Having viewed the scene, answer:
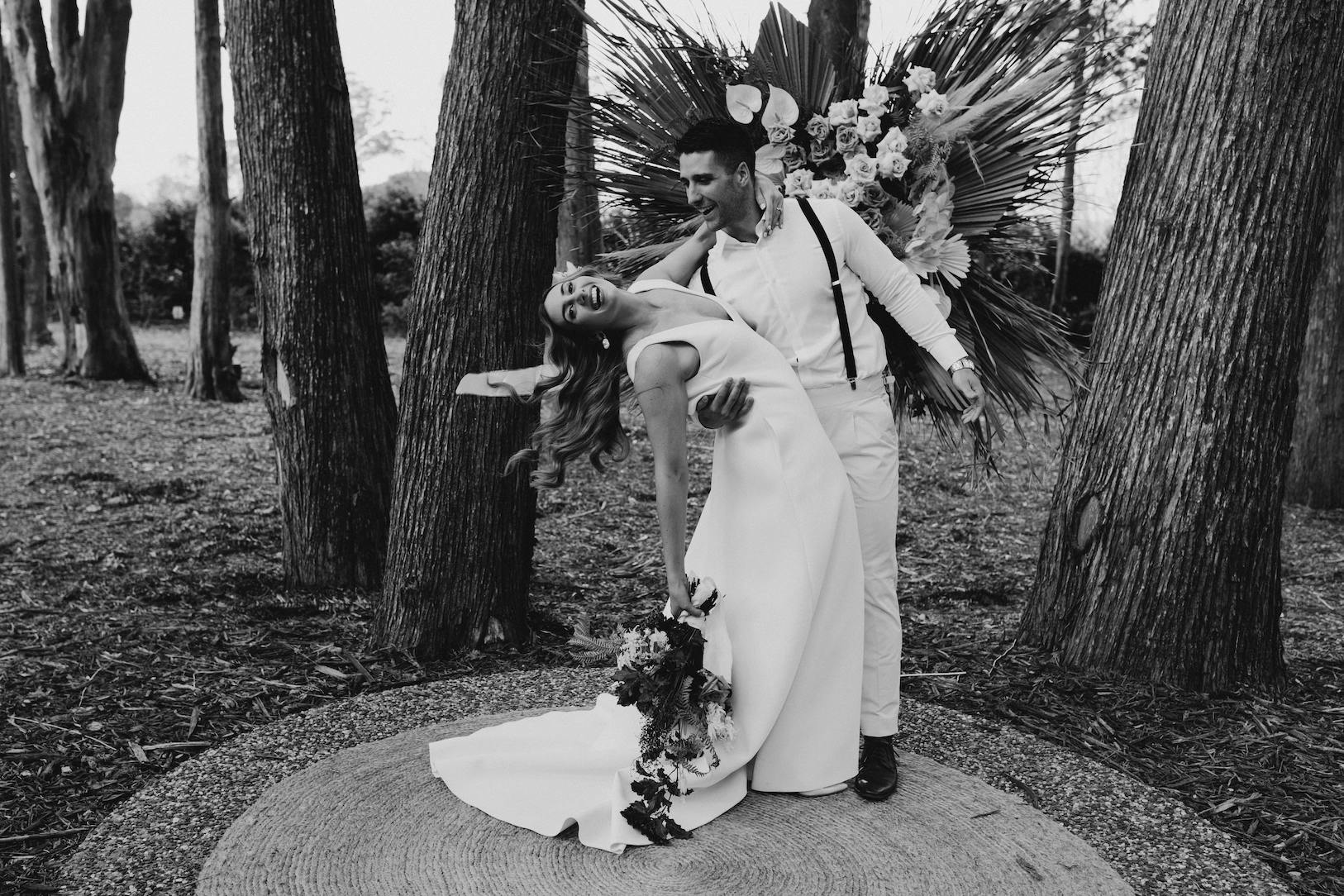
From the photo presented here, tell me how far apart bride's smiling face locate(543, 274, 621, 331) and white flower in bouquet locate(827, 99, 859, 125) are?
1116mm

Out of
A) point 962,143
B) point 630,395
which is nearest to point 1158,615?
point 962,143

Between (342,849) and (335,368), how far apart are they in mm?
2535

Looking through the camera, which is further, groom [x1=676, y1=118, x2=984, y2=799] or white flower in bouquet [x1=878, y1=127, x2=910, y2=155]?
white flower in bouquet [x1=878, y1=127, x2=910, y2=155]

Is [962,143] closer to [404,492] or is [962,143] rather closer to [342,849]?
[404,492]

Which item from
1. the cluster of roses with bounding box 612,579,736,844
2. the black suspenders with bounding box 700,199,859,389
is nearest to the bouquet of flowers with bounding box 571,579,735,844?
the cluster of roses with bounding box 612,579,736,844

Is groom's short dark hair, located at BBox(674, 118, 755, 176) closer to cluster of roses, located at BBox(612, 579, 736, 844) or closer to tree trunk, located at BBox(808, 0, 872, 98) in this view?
tree trunk, located at BBox(808, 0, 872, 98)

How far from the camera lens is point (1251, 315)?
3.88 meters

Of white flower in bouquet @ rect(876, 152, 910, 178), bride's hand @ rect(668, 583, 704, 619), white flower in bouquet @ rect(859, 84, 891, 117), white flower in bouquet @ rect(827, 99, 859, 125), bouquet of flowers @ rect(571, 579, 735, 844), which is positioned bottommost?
bouquet of flowers @ rect(571, 579, 735, 844)

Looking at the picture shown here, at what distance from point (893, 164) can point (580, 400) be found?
1.27m

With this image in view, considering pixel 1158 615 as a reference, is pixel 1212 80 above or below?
above

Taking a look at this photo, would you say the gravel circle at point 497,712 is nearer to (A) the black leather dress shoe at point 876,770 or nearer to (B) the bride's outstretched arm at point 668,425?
(A) the black leather dress shoe at point 876,770

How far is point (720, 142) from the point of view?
3012 millimetres

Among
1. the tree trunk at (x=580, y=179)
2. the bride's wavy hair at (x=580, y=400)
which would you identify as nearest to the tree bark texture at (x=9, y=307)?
the tree trunk at (x=580, y=179)

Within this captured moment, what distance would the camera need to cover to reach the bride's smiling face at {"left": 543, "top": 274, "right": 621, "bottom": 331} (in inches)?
117
